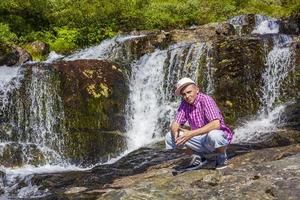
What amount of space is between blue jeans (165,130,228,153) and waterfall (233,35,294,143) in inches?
282

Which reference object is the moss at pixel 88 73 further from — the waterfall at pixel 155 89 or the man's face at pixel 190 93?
the man's face at pixel 190 93

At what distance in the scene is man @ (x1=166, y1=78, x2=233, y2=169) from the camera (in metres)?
7.67

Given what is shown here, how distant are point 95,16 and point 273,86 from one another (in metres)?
11.4

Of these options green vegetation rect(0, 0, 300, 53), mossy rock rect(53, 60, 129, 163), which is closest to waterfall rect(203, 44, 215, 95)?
mossy rock rect(53, 60, 129, 163)

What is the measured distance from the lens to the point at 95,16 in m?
25.3

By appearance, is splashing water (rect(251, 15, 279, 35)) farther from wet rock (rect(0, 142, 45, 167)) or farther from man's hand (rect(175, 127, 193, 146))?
man's hand (rect(175, 127, 193, 146))

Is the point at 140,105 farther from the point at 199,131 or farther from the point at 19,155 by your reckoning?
the point at 199,131

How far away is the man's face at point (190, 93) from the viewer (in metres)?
7.71

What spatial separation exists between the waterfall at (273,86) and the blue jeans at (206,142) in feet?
23.5

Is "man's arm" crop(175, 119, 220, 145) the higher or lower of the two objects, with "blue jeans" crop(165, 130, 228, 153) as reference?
higher

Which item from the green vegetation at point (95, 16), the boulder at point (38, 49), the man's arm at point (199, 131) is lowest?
the man's arm at point (199, 131)

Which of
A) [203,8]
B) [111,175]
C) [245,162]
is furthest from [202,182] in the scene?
[203,8]

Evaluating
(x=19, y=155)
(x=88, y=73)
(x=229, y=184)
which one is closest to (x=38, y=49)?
(x=88, y=73)

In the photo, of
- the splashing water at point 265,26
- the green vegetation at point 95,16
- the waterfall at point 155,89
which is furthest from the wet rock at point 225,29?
the waterfall at point 155,89
